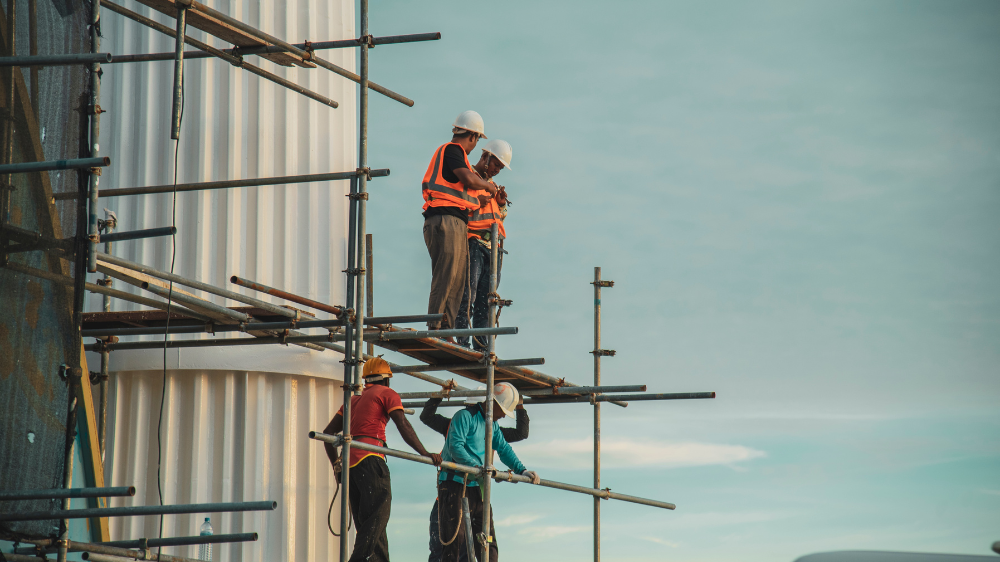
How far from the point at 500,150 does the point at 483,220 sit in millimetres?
889

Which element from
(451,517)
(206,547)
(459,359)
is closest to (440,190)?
(459,359)

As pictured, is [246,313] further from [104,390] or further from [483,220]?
[483,220]

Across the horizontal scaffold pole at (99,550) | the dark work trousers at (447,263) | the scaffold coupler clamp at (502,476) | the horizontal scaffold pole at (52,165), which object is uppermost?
the dark work trousers at (447,263)

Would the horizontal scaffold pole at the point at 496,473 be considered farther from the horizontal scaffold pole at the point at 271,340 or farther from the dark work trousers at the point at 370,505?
the horizontal scaffold pole at the point at 271,340

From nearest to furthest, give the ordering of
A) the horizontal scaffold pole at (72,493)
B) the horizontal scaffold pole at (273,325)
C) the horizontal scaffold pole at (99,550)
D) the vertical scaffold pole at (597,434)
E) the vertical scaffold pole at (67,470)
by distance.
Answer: the horizontal scaffold pole at (72,493), the vertical scaffold pole at (67,470), the horizontal scaffold pole at (99,550), the horizontal scaffold pole at (273,325), the vertical scaffold pole at (597,434)

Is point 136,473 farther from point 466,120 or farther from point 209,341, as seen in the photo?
point 466,120

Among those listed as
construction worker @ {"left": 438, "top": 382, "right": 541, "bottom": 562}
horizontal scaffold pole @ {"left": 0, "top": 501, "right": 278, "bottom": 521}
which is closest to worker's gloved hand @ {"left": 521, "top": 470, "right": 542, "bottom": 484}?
→ construction worker @ {"left": 438, "top": 382, "right": 541, "bottom": 562}

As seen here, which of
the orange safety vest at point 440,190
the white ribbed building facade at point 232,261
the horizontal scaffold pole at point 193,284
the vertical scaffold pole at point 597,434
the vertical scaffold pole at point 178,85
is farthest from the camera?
the vertical scaffold pole at point 597,434

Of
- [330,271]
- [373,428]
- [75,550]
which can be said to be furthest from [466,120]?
[75,550]

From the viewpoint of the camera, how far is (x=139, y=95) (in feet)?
44.6

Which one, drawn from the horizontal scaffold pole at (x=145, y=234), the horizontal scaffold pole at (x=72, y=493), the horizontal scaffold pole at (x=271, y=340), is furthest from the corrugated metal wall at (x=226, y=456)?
the horizontal scaffold pole at (x=72, y=493)

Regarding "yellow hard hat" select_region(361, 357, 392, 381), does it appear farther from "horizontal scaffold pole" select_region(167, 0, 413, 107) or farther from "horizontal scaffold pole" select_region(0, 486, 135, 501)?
"horizontal scaffold pole" select_region(0, 486, 135, 501)

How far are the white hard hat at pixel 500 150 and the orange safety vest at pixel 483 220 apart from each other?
0.55 meters

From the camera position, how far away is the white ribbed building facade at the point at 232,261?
12906 mm
